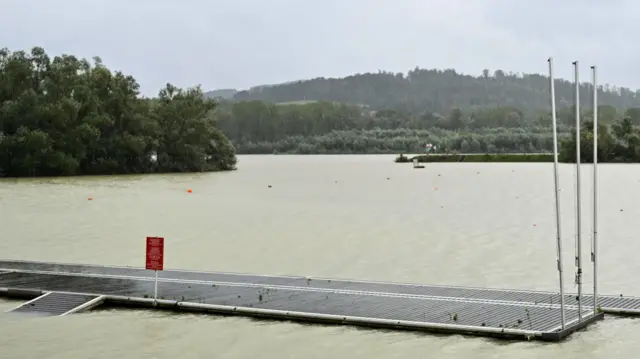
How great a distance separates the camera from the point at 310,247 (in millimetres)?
19922

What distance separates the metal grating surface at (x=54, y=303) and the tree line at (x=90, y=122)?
4464 cm

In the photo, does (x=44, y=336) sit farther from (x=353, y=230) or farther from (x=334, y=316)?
(x=353, y=230)

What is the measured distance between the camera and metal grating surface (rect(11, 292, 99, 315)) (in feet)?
38.4

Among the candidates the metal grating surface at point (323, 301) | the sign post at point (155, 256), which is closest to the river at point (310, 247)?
the metal grating surface at point (323, 301)

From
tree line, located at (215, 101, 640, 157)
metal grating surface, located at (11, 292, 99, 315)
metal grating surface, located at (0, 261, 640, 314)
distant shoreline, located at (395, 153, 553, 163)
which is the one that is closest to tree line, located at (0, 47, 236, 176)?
distant shoreline, located at (395, 153, 553, 163)

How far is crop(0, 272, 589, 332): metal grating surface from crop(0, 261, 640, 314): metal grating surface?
0.38m

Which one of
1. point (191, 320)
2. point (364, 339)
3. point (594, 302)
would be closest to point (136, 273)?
point (191, 320)

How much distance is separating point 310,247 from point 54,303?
348 inches

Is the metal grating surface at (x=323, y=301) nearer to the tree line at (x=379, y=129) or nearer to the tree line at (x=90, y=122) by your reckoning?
the tree line at (x=90, y=122)

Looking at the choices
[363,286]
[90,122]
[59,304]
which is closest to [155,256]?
[59,304]

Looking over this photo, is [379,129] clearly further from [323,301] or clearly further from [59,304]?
[59,304]

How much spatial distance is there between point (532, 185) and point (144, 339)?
43224mm

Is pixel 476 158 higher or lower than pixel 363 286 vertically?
higher

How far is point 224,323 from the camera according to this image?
36.6ft
